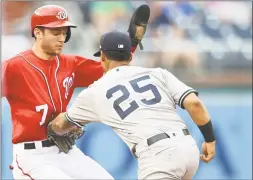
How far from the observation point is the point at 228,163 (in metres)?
9.23

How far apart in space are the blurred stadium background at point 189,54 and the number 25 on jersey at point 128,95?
425 centimetres

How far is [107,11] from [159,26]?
2.69ft

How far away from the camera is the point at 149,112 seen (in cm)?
465

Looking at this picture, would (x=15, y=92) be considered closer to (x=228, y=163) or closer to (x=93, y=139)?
(x=93, y=139)

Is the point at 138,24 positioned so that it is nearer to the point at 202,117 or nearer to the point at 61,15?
the point at 61,15

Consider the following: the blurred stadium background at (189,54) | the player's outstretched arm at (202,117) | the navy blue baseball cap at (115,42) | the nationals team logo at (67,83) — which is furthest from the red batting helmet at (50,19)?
the blurred stadium background at (189,54)

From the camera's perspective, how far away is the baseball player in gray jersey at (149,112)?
15.0ft

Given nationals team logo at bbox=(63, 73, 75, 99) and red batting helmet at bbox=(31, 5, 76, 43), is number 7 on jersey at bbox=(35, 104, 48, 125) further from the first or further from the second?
red batting helmet at bbox=(31, 5, 76, 43)

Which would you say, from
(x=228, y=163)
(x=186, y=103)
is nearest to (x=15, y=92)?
(x=186, y=103)

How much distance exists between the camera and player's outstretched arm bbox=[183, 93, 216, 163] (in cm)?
456

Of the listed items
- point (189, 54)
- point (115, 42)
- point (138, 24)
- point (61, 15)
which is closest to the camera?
point (115, 42)

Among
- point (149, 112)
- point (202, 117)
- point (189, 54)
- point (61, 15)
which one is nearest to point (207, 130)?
point (202, 117)

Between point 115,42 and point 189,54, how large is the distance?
→ 5773 millimetres

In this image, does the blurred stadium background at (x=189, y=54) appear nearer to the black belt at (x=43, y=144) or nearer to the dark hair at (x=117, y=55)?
the black belt at (x=43, y=144)
